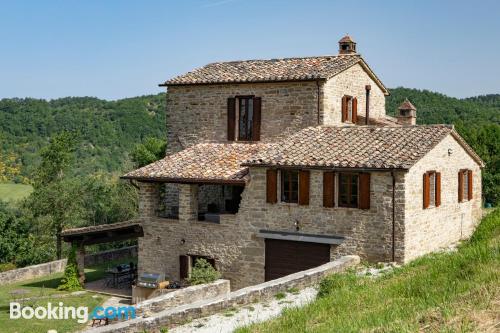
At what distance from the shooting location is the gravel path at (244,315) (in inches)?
391

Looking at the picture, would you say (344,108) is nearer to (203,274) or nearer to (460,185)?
(460,185)

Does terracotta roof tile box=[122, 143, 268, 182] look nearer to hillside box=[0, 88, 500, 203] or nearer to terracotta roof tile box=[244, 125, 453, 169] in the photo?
terracotta roof tile box=[244, 125, 453, 169]

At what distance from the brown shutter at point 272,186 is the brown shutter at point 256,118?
138 inches

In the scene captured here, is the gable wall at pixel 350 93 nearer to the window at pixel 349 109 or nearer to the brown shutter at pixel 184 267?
the window at pixel 349 109

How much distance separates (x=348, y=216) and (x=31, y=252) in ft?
85.4

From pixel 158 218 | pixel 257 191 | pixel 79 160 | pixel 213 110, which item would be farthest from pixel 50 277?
pixel 79 160

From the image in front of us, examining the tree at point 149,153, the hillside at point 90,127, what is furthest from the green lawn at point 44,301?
the hillside at point 90,127

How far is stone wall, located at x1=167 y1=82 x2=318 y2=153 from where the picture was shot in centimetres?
1892

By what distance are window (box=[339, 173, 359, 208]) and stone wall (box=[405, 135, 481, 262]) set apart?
143cm

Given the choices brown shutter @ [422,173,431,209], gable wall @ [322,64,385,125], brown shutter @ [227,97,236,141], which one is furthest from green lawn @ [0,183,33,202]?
brown shutter @ [422,173,431,209]

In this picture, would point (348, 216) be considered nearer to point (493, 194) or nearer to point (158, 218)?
point (158, 218)

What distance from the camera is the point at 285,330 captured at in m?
8.36

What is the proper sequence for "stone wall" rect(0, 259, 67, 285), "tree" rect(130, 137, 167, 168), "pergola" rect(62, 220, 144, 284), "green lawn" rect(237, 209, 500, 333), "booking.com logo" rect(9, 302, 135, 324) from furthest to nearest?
"tree" rect(130, 137, 167, 168)
"stone wall" rect(0, 259, 67, 285)
"pergola" rect(62, 220, 144, 284)
"booking.com logo" rect(9, 302, 135, 324)
"green lawn" rect(237, 209, 500, 333)

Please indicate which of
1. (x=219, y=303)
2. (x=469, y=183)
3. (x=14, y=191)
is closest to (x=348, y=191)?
(x=219, y=303)
